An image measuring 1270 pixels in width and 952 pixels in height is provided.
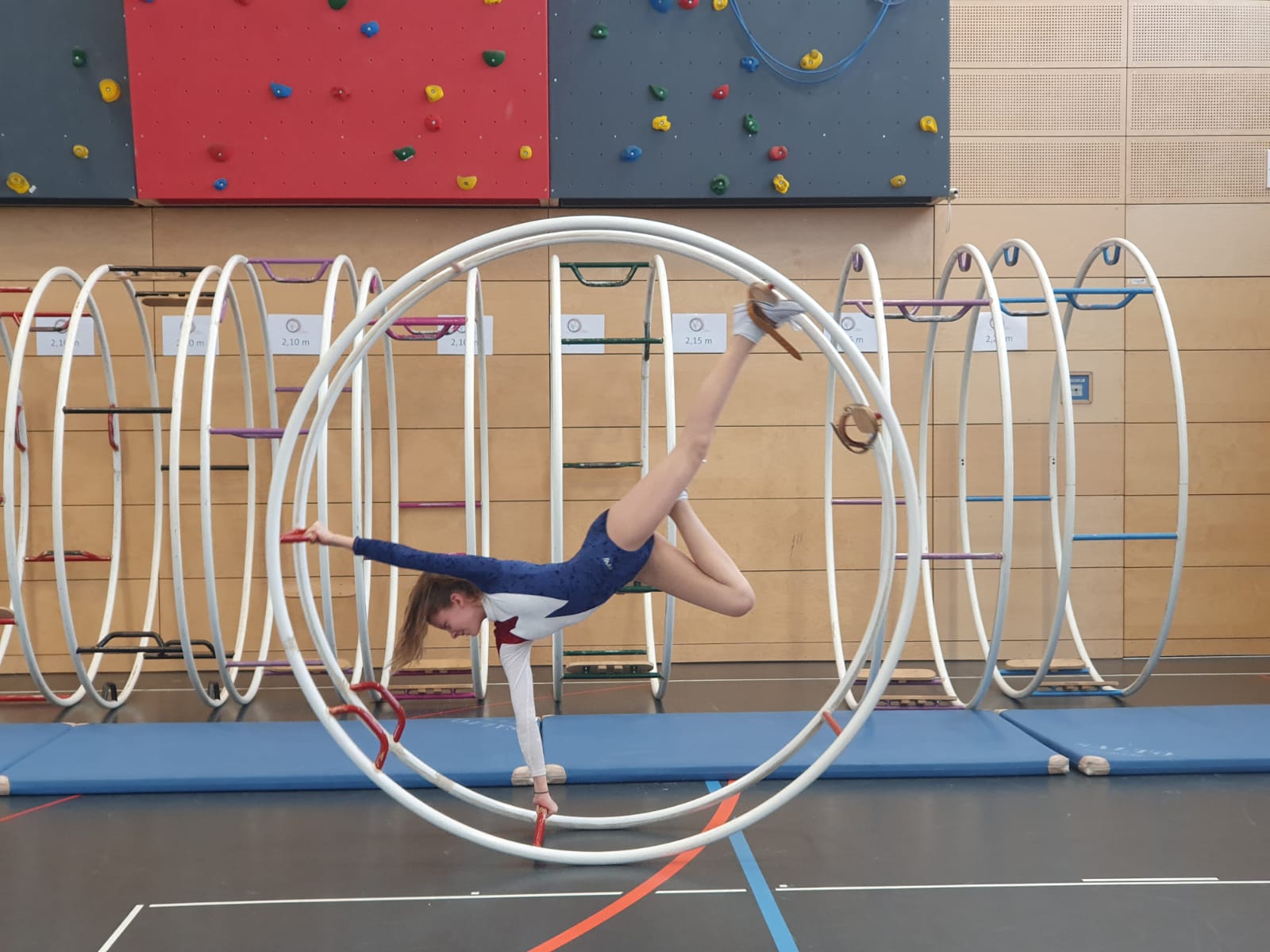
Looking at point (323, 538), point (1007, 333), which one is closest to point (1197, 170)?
point (1007, 333)

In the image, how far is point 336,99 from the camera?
5.54 m

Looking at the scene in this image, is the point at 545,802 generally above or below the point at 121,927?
above

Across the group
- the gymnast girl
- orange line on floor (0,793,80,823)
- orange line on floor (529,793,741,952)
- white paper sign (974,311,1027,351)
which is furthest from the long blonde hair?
white paper sign (974,311,1027,351)

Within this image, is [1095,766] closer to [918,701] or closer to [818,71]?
[918,701]

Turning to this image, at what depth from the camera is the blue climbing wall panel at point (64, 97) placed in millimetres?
5504

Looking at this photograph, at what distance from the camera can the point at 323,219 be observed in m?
5.84

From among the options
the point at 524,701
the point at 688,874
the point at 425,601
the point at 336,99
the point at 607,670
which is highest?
the point at 336,99

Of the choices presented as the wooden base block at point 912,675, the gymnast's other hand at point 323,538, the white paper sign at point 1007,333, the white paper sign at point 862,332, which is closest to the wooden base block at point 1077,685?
the wooden base block at point 912,675

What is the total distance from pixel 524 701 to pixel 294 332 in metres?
3.43

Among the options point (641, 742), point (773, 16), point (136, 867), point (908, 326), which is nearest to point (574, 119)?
point (773, 16)

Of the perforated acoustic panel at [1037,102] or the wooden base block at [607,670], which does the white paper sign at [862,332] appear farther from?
the wooden base block at [607,670]

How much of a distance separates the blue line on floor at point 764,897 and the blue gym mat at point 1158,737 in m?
1.51

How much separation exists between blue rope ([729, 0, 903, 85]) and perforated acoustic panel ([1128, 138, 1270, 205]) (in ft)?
5.61

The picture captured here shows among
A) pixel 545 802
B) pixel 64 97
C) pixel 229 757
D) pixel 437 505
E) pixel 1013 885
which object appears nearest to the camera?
pixel 1013 885
